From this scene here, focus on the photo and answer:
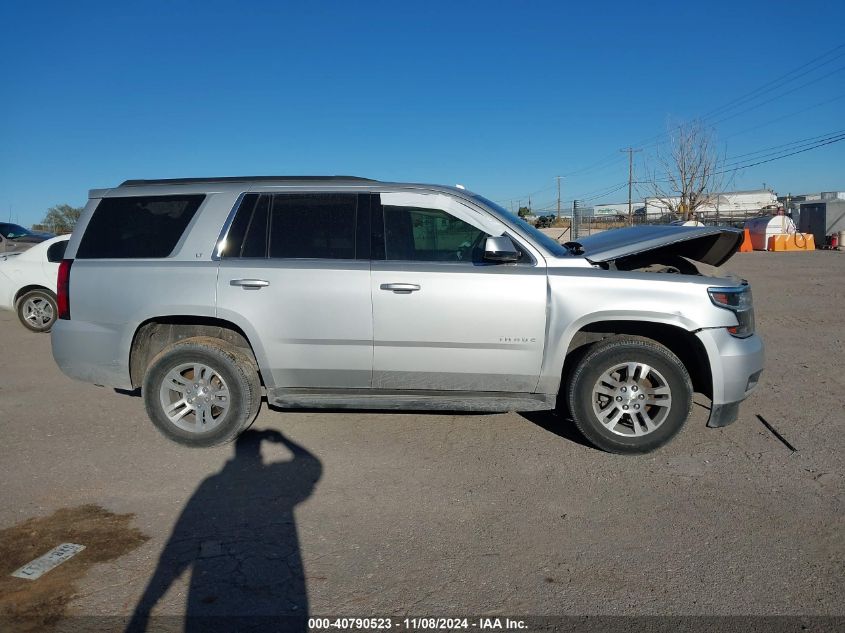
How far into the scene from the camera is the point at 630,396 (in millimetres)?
4734

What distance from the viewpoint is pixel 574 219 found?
18469 mm

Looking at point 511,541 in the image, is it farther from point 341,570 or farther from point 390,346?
point 390,346

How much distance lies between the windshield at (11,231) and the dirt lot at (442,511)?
46.2 feet

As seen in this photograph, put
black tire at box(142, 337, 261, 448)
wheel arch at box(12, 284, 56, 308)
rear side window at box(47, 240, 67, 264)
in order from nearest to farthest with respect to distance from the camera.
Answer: black tire at box(142, 337, 261, 448), rear side window at box(47, 240, 67, 264), wheel arch at box(12, 284, 56, 308)

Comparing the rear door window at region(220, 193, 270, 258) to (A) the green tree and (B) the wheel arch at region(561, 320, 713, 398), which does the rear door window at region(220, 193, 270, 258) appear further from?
(A) the green tree

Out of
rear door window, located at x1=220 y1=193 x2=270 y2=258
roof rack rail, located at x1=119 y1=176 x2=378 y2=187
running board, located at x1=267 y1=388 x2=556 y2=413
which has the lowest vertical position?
running board, located at x1=267 y1=388 x2=556 y2=413

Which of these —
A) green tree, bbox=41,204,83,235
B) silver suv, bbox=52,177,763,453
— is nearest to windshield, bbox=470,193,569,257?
silver suv, bbox=52,177,763,453

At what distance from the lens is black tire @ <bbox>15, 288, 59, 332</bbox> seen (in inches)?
416

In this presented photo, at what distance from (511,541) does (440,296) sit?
1756 mm

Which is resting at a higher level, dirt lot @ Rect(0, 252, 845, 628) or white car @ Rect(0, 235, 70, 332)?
white car @ Rect(0, 235, 70, 332)

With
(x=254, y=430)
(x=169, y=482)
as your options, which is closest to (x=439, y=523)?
(x=169, y=482)

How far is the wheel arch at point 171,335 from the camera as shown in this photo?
16.5 ft

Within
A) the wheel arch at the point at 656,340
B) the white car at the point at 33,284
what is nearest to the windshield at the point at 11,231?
the white car at the point at 33,284

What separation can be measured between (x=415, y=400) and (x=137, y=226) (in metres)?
2.46
